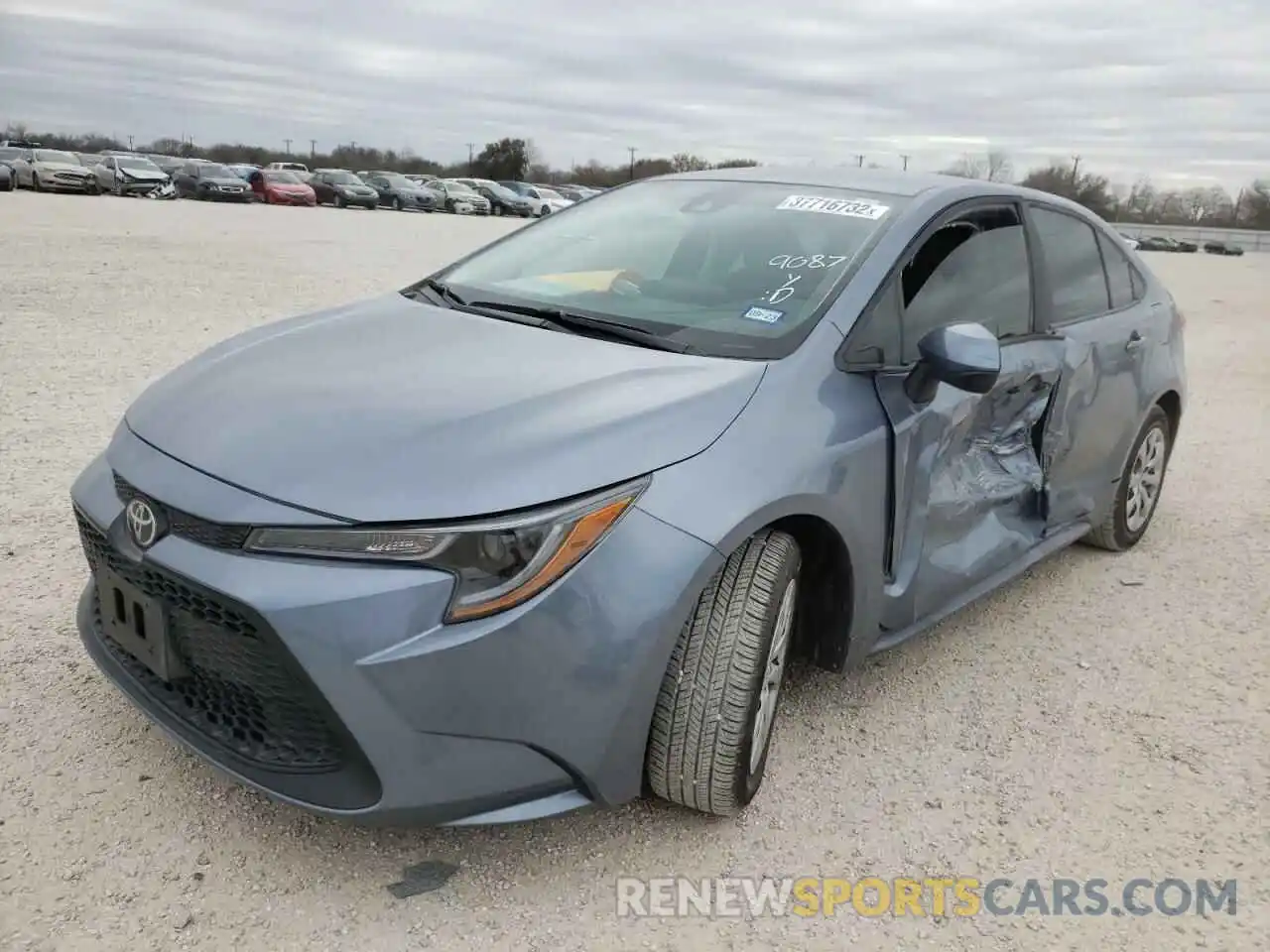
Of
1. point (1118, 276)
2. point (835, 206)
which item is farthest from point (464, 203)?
point (835, 206)

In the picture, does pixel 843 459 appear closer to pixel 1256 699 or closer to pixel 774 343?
pixel 774 343

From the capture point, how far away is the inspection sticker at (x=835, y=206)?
10.2 feet

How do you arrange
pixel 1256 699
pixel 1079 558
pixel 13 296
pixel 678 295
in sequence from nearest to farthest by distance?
pixel 678 295 → pixel 1256 699 → pixel 1079 558 → pixel 13 296

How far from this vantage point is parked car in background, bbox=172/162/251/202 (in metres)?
31.5

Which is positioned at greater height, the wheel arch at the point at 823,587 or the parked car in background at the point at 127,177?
the parked car in background at the point at 127,177

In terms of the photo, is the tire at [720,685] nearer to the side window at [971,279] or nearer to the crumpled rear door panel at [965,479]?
the crumpled rear door panel at [965,479]

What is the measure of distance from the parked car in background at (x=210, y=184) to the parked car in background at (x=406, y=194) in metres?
5.15

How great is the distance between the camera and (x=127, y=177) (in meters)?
29.5

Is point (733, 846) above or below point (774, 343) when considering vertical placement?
below

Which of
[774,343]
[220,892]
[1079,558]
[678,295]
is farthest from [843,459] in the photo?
[1079,558]

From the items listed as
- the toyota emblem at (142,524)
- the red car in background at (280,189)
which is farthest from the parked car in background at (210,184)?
the toyota emblem at (142,524)

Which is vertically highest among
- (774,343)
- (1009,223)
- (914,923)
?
(1009,223)

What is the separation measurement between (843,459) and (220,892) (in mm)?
Answer: 1701

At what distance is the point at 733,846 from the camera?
247 centimetres
